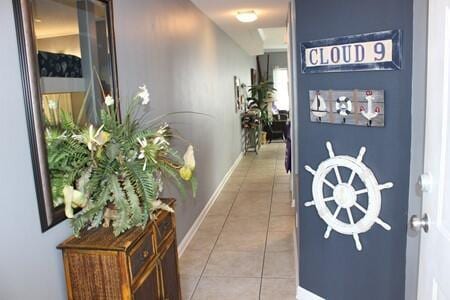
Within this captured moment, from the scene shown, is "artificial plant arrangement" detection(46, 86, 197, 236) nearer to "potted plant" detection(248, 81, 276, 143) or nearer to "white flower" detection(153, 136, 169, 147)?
"white flower" detection(153, 136, 169, 147)

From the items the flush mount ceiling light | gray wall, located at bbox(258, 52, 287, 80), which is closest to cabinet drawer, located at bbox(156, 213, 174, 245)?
the flush mount ceiling light

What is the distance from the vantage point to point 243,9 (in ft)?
14.0

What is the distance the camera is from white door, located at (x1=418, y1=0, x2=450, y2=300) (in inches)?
46.0

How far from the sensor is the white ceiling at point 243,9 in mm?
3975

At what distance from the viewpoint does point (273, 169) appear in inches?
261

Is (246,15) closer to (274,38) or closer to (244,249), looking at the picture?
(244,249)

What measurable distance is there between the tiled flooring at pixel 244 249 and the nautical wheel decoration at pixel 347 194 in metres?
0.74

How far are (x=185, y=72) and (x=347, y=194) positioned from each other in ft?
6.94

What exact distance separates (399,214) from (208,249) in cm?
Answer: 192

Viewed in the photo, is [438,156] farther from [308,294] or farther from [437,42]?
[308,294]

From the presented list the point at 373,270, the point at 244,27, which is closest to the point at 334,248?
the point at 373,270

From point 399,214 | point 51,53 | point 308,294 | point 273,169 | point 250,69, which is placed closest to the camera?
point 51,53

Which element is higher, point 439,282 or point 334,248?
point 439,282

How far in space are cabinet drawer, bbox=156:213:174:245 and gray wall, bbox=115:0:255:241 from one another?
2.65ft
